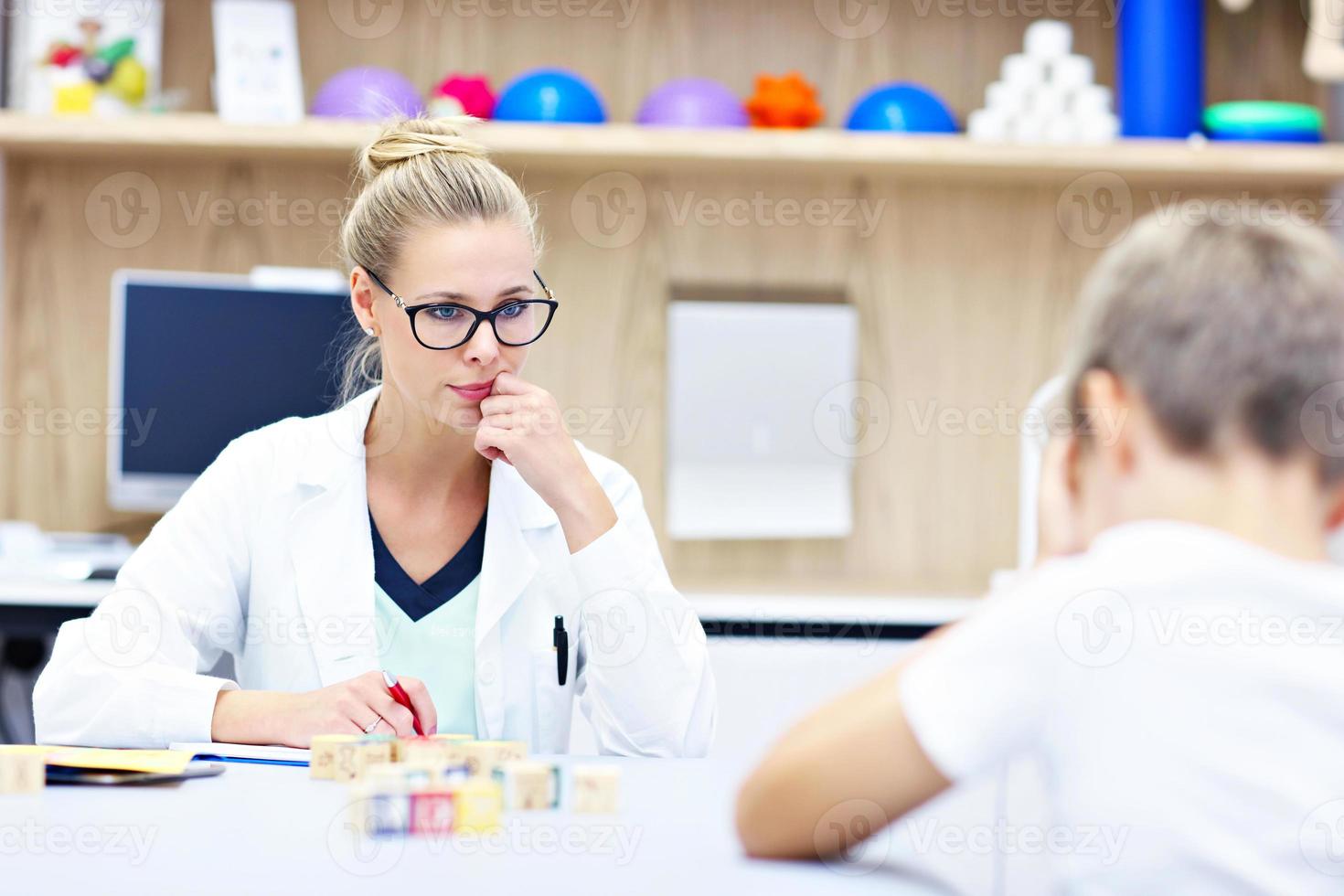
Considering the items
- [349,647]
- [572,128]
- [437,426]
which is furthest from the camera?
[572,128]

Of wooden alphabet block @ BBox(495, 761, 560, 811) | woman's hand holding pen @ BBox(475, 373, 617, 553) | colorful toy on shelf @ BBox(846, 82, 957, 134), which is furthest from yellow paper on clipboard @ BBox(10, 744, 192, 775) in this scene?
colorful toy on shelf @ BBox(846, 82, 957, 134)

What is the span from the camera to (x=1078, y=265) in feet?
10.2

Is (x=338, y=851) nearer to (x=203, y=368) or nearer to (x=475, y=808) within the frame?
(x=475, y=808)

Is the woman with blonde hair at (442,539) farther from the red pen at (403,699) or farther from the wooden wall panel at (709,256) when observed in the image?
the wooden wall panel at (709,256)

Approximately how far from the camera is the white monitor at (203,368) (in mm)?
2838

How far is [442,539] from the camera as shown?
172 cm

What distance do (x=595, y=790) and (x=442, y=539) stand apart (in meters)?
0.68

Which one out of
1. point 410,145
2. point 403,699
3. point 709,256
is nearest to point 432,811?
point 403,699

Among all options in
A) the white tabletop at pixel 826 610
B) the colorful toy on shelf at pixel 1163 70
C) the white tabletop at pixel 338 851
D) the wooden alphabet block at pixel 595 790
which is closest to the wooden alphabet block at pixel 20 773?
the white tabletop at pixel 338 851

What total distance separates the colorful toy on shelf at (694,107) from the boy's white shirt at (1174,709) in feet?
7.12

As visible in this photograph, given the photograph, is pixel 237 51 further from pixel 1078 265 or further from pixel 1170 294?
pixel 1170 294

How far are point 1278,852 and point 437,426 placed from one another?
48.7 inches

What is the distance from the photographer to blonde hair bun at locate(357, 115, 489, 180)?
5.82 ft

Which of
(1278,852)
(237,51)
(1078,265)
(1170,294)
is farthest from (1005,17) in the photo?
(1278,852)
